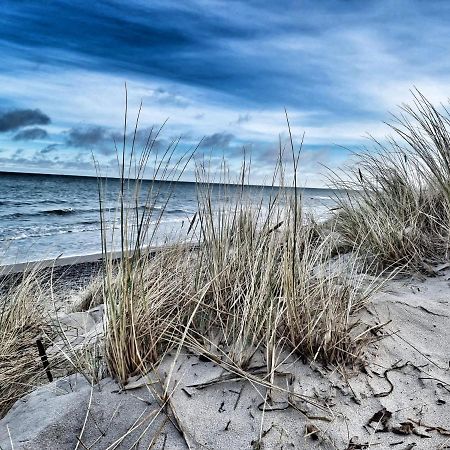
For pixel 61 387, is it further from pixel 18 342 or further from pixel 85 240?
pixel 85 240

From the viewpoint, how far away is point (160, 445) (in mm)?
1508

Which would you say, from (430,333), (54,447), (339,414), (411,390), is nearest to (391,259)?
(430,333)

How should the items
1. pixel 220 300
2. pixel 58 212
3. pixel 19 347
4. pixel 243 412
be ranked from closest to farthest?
1. pixel 243 412
2. pixel 220 300
3. pixel 19 347
4. pixel 58 212

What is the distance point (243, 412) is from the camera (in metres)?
1.60

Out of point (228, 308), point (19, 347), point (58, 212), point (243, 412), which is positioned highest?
point (228, 308)

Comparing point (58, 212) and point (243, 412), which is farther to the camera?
point (58, 212)

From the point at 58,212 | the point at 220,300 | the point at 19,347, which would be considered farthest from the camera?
the point at 58,212

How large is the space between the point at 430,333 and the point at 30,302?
2.39 meters

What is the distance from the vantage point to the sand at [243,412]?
5.05 ft

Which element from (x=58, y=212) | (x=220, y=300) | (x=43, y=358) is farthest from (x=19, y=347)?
(x=58, y=212)

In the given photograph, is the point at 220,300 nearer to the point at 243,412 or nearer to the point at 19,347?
the point at 243,412

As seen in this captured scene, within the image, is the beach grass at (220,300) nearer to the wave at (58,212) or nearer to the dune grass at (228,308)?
the dune grass at (228,308)

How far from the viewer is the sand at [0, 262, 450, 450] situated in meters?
1.54

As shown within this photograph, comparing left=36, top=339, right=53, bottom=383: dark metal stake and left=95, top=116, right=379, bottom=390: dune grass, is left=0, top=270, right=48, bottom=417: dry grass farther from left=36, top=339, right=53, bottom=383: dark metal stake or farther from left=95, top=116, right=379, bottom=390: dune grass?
left=95, top=116, right=379, bottom=390: dune grass
